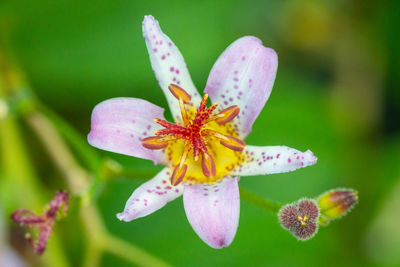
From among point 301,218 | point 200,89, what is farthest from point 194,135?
point 200,89

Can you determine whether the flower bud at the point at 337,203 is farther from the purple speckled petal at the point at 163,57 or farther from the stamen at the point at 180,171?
the purple speckled petal at the point at 163,57

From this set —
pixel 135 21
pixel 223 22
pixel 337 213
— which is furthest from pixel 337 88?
pixel 337 213

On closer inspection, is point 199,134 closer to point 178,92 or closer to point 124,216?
point 178,92

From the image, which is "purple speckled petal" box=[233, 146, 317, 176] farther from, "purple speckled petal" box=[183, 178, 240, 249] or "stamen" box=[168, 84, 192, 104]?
"stamen" box=[168, 84, 192, 104]

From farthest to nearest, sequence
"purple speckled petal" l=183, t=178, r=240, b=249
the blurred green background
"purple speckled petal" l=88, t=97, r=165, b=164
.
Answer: the blurred green background, "purple speckled petal" l=88, t=97, r=165, b=164, "purple speckled petal" l=183, t=178, r=240, b=249

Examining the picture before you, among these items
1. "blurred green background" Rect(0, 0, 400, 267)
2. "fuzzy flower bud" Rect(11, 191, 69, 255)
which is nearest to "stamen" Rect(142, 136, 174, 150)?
"fuzzy flower bud" Rect(11, 191, 69, 255)
